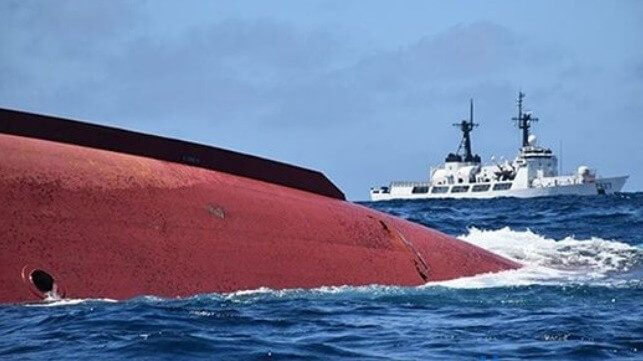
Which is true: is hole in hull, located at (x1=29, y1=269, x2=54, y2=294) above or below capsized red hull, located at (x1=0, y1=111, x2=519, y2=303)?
below

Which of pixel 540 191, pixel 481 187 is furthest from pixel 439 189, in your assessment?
pixel 540 191

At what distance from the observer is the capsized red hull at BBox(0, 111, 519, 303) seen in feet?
25.0

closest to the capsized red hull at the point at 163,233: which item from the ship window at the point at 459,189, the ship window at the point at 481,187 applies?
the ship window at the point at 481,187

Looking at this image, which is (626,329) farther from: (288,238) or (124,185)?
(124,185)

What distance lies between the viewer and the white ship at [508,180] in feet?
252

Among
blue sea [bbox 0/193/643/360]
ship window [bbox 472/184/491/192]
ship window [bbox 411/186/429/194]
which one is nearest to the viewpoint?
blue sea [bbox 0/193/643/360]

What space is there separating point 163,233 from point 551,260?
7.17 m

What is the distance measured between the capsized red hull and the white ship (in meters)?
67.7

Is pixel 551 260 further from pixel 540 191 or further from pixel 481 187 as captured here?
pixel 481 187

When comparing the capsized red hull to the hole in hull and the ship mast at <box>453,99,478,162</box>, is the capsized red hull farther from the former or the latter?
the ship mast at <box>453,99,478,162</box>

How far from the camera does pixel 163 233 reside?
27.6 feet

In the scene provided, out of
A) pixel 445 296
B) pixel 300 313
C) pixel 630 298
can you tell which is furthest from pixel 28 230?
pixel 630 298

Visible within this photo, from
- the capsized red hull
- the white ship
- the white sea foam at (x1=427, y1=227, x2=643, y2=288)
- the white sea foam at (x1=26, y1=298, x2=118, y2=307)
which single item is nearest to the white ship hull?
the white ship

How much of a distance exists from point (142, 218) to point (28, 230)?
3.53 feet
